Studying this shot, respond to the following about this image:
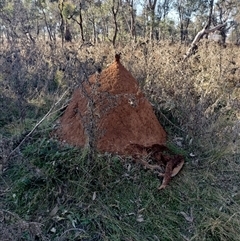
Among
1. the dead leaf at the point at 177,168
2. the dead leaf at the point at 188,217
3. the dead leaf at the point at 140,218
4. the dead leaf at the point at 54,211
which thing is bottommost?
the dead leaf at the point at 188,217

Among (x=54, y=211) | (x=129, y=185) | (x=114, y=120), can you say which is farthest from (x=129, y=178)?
(x=54, y=211)

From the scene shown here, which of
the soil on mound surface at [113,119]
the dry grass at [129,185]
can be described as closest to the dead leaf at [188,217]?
the dry grass at [129,185]

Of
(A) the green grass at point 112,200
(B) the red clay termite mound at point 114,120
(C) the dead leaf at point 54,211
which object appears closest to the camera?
(A) the green grass at point 112,200

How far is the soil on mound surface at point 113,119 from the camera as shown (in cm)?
264

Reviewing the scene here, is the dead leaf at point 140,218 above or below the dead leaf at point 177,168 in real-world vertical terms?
below

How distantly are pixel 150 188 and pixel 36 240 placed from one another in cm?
101

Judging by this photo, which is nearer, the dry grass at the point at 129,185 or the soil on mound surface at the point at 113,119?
the dry grass at the point at 129,185

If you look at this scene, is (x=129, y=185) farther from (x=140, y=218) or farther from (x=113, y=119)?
(x=113, y=119)

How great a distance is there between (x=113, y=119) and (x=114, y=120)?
0.05ft

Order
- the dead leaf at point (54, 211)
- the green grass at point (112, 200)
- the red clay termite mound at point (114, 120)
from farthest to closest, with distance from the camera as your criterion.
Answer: the red clay termite mound at point (114, 120) → the dead leaf at point (54, 211) → the green grass at point (112, 200)

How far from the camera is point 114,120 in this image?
285 cm

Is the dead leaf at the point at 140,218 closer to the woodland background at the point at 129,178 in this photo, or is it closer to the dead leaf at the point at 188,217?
the woodland background at the point at 129,178

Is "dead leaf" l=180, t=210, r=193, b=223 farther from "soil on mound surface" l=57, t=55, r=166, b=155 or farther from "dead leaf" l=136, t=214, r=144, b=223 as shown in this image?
"soil on mound surface" l=57, t=55, r=166, b=155

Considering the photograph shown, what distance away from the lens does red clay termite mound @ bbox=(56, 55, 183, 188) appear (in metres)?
2.64
